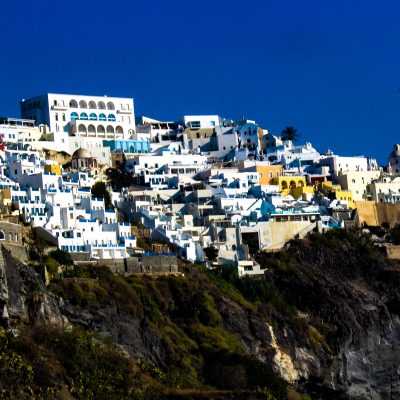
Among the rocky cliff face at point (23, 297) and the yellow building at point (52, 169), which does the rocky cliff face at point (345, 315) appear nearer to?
the yellow building at point (52, 169)

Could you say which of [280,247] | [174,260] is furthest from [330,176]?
[174,260]

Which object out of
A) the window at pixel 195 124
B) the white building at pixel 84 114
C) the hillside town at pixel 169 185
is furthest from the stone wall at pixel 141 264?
the window at pixel 195 124

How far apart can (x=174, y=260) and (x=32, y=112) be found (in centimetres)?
3187

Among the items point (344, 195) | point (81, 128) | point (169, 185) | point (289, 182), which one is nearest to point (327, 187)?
point (344, 195)

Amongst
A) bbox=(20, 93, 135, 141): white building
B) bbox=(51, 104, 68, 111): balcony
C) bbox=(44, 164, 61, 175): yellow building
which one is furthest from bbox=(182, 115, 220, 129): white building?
bbox=(44, 164, 61, 175): yellow building

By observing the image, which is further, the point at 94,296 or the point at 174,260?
the point at 174,260

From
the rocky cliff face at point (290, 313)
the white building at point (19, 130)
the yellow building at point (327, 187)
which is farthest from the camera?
the yellow building at point (327, 187)

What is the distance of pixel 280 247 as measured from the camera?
87.5 metres

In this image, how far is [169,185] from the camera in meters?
95.2

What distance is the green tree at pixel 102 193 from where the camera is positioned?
85.2 m

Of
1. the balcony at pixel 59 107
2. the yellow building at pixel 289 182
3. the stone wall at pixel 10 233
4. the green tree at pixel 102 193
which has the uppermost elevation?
the balcony at pixel 59 107

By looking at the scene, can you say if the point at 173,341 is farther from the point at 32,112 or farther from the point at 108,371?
the point at 32,112

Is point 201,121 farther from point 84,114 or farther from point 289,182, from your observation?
point 289,182

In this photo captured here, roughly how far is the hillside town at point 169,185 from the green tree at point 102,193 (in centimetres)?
9
